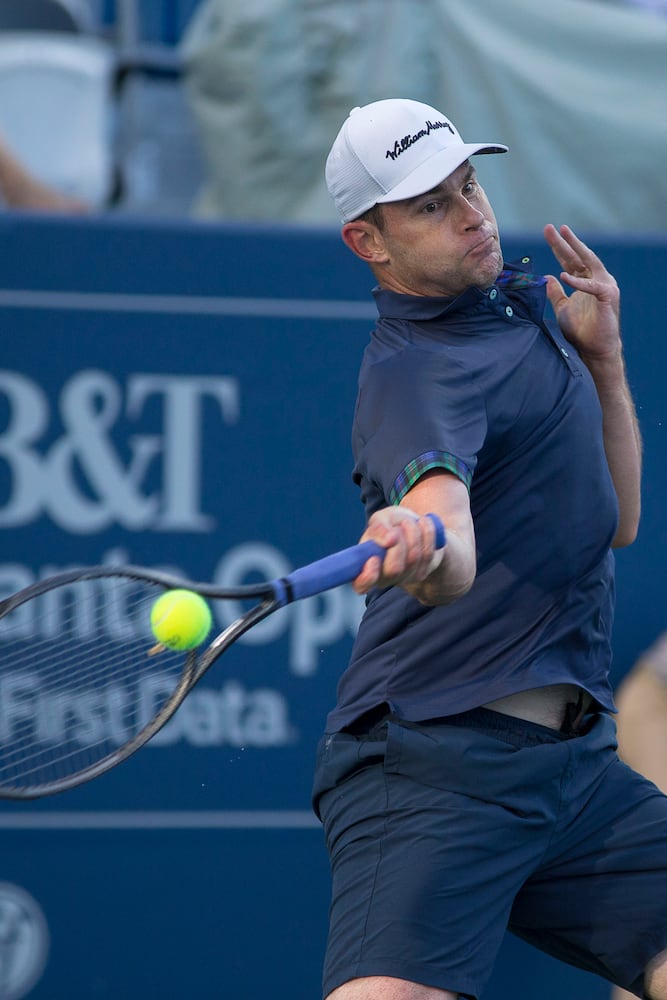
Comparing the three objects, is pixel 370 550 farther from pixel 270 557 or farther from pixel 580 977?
pixel 580 977

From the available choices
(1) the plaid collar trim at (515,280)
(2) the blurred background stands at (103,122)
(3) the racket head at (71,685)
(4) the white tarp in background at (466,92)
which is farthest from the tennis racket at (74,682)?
(2) the blurred background stands at (103,122)

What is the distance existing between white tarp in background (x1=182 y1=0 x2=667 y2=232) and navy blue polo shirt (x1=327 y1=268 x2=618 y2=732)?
2015mm

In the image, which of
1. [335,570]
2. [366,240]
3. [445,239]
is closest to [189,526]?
[366,240]

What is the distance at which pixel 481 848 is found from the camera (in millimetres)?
2438

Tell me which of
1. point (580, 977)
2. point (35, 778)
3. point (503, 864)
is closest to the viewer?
point (503, 864)

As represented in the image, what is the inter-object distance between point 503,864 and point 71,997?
1.67 m

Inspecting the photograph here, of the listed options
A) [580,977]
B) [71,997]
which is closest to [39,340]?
[71,997]

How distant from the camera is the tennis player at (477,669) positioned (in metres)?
2.38

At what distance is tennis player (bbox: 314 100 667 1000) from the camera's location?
238 centimetres

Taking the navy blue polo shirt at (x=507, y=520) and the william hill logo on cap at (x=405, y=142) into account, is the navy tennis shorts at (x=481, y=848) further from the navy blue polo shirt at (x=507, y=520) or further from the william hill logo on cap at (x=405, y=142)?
the william hill logo on cap at (x=405, y=142)

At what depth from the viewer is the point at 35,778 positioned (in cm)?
330

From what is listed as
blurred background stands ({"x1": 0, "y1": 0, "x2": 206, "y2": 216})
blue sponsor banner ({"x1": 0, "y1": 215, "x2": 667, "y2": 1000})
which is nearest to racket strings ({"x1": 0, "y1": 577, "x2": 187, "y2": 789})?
blue sponsor banner ({"x1": 0, "y1": 215, "x2": 667, "y2": 1000})

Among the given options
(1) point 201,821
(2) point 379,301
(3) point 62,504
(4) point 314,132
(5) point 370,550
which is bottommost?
(1) point 201,821

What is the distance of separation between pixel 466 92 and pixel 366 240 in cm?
207
